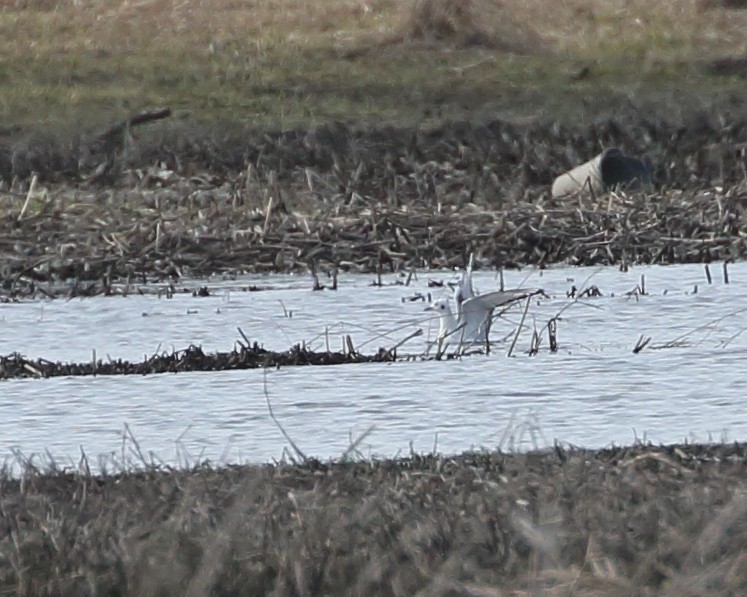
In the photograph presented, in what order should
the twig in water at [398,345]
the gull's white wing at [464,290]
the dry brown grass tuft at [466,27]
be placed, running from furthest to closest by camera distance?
the dry brown grass tuft at [466,27] → the gull's white wing at [464,290] → the twig in water at [398,345]

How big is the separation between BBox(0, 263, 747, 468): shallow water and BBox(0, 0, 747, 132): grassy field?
6.85m

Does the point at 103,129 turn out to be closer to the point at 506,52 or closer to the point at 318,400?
the point at 506,52

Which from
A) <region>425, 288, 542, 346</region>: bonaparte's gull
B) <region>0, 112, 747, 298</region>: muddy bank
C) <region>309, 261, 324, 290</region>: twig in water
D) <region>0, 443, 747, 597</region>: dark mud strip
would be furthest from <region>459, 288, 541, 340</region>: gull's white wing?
<region>0, 443, 747, 597</region>: dark mud strip

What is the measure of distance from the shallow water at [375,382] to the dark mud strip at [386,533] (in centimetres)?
54

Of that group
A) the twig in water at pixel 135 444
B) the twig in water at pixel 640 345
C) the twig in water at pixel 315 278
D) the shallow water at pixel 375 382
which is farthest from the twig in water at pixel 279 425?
the twig in water at pixel 315 278

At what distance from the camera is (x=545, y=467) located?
537 centimetres

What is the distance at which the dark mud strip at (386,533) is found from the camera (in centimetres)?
414

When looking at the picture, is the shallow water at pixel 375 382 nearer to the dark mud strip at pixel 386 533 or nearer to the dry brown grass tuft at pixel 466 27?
the dark mud strip at pixel 386 533

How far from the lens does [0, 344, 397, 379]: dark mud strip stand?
24.7ft

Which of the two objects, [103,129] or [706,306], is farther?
[103,129]

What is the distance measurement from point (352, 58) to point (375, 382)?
11.3m

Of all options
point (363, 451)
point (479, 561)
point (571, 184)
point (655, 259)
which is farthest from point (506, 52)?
point (479, 561)

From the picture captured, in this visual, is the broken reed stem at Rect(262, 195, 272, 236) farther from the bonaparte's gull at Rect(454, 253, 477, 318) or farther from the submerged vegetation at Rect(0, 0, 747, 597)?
the bonaparte's gull at Rect(454, 253, 477, 318)

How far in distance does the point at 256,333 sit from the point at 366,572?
4449 millimetres
